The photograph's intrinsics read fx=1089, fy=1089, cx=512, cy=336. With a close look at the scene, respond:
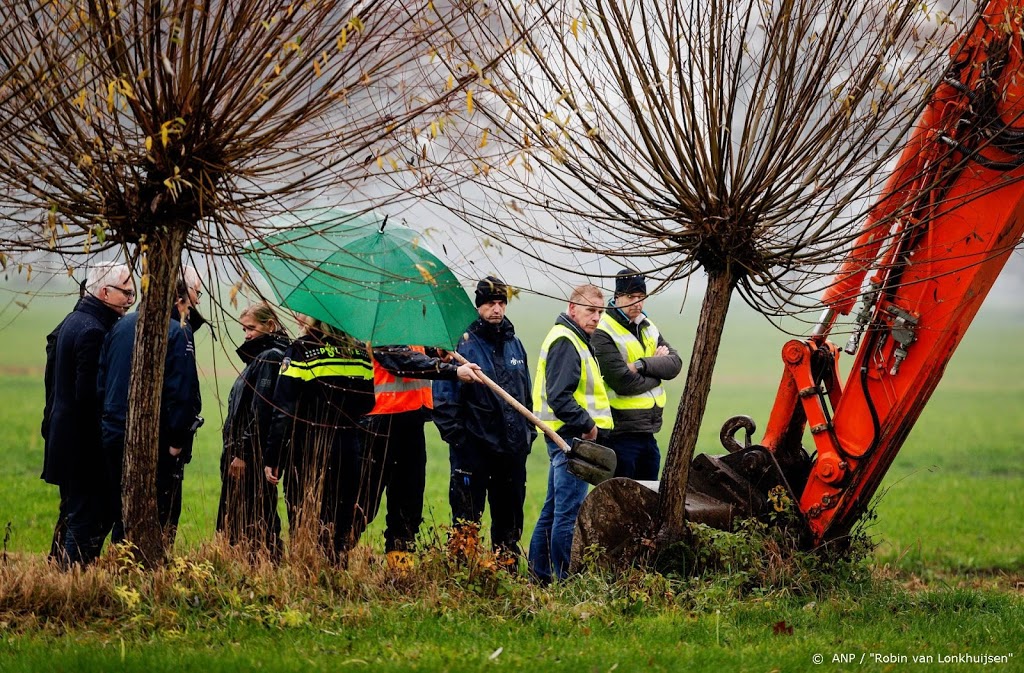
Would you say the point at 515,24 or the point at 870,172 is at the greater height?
the point at 515,24

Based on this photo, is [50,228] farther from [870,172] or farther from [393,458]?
[870,172]

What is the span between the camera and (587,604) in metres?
6.18

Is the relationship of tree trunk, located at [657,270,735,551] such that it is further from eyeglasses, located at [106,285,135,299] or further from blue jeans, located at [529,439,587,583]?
eyeglasses, located at [106,285,135,299]

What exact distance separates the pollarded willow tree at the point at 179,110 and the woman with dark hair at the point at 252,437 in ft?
4.96

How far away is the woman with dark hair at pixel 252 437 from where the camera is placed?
23.3 feet

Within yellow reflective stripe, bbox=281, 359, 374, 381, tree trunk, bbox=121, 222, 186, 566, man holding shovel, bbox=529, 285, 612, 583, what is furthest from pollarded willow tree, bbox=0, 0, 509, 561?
man holding shovel, bbox=529, 285, 612, 583

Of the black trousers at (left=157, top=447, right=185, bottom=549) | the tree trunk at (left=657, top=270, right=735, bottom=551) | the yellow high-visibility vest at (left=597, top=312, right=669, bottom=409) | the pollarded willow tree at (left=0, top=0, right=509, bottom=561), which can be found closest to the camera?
the pollarded willow tree at (left=0, top=0, right=509, bottom=561)

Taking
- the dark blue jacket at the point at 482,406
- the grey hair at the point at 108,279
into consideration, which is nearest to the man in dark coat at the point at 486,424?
the dark blue jacket at the point at 482,406

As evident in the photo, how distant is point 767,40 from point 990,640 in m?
3.57

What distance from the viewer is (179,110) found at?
526 cm

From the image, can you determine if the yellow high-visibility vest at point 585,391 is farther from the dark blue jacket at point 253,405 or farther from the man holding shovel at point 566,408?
the dark blue jacket at point 253,405

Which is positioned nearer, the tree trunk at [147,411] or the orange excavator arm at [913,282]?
the tree trunk at [147,411]

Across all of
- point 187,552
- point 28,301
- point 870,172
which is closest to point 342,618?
point 187,552

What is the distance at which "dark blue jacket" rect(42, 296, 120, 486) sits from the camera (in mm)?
6879
